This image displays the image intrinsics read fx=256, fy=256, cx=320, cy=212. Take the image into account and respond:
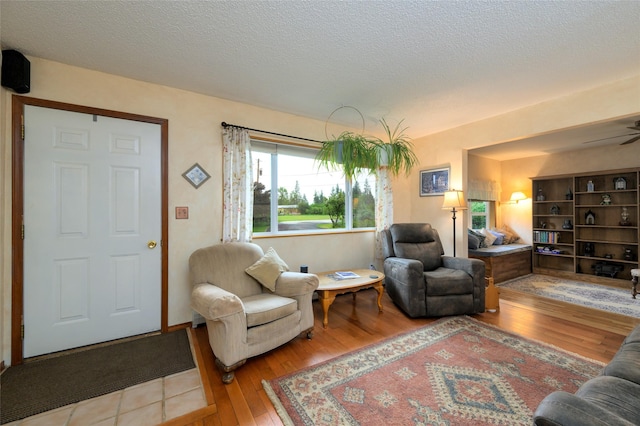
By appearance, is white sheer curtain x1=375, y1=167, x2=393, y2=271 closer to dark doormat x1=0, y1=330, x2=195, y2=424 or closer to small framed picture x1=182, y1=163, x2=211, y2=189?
small framed picture x1=182, y1=163, x2=211, y2=189

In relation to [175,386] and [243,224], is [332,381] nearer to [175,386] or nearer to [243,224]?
[175,386]

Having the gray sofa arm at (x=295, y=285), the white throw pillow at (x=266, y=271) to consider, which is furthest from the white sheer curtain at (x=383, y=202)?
the white throw pillow at (x=266, y=271)

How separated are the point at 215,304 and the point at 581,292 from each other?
17.3 feet

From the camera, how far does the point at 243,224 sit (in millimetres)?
2943

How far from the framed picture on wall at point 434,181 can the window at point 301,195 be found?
0.88m

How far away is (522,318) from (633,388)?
211cm

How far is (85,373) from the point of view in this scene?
6.37 feet

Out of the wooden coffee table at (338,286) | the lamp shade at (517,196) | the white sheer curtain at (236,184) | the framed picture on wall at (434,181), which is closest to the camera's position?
the wooden coffee table at (338,286)

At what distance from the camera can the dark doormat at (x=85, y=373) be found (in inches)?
65.5

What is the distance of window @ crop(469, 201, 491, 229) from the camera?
5.63 metres

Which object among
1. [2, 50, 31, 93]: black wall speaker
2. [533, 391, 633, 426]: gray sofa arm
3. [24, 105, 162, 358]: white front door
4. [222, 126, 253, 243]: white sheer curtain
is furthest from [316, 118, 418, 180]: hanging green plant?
[2, 50, 31, 93]: black wall speaker

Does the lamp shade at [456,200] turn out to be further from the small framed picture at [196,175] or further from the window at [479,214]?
the small framed picture at [196,175]

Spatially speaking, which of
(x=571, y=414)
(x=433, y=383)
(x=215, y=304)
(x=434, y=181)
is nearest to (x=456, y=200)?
(x=434, y=181)

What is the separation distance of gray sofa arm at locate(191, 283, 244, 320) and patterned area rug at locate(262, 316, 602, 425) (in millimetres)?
566
